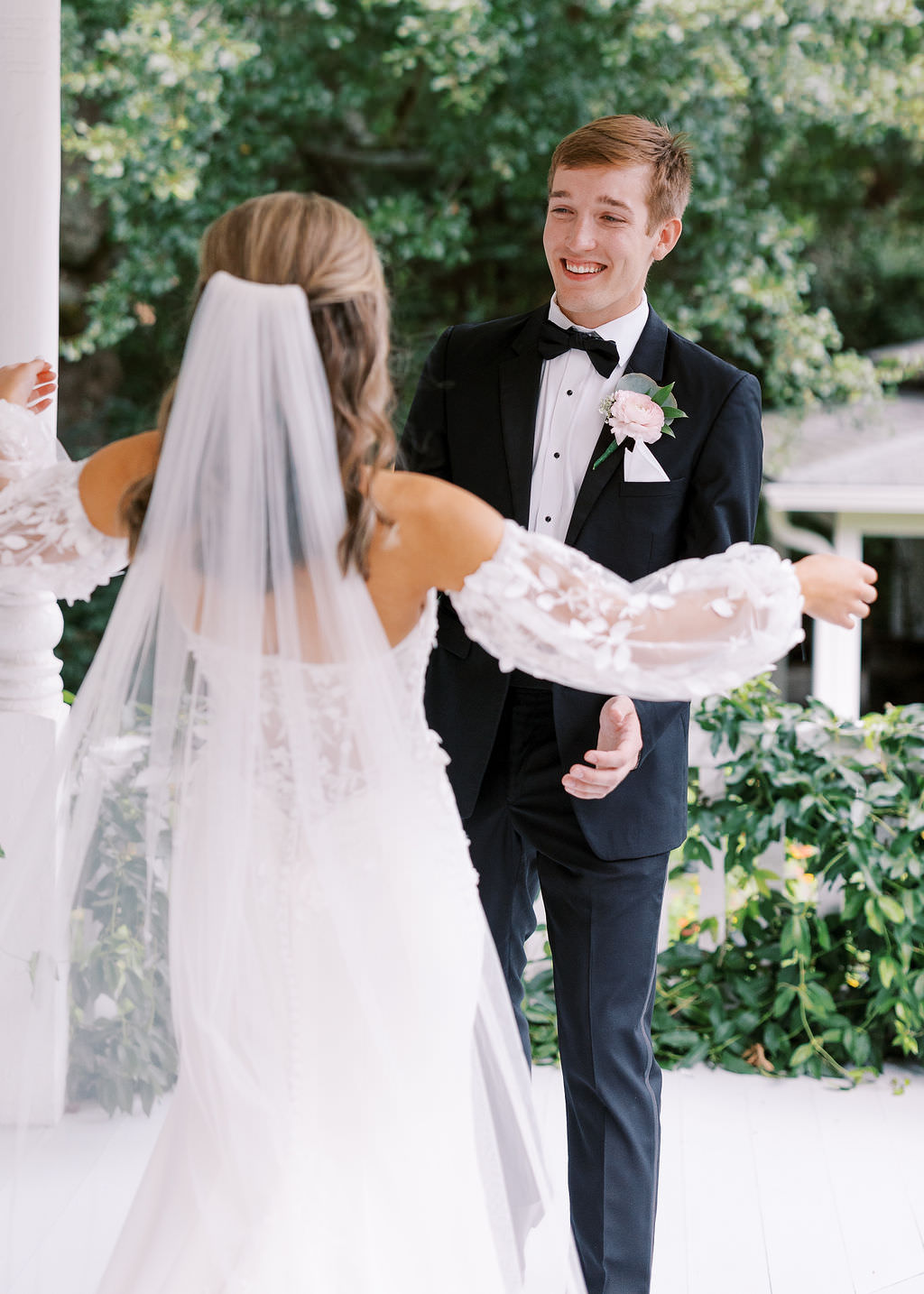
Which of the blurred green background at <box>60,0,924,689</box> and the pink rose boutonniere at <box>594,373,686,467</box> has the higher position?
the blurred green background at <box>60,0,924,689</box>

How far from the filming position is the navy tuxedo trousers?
2.20 m

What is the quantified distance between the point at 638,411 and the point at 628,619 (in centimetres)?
52

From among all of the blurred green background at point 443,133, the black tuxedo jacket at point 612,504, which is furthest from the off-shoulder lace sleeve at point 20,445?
the blurred green background at point 443,133

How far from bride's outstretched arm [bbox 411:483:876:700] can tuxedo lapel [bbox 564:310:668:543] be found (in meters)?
0.38

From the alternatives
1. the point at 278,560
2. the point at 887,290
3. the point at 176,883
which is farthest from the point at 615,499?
the point at 887,290

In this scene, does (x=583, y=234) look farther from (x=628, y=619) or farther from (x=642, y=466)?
(x=628, y=619)

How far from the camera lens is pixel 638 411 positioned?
212 cm

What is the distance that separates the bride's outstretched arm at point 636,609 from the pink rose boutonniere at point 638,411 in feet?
1.21

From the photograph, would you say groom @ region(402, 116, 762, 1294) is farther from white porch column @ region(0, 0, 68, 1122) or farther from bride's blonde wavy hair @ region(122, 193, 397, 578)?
white porch column @ region(0, 0, 68, 1122)

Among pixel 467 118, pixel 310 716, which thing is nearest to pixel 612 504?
pixel 310 716

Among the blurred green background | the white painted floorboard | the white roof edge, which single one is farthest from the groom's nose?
the white roof edge

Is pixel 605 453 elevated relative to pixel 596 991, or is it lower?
elevated

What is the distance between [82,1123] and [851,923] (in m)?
2.21

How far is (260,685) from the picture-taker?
5.49 feet
